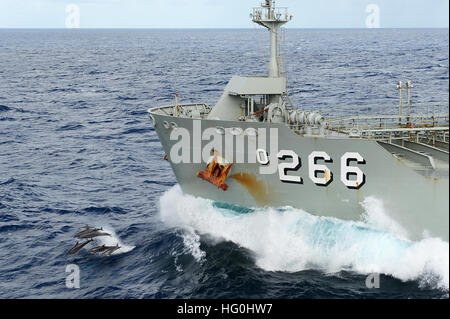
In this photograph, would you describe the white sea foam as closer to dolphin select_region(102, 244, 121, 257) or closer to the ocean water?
the ocean water

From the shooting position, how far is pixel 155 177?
4125 centimetres

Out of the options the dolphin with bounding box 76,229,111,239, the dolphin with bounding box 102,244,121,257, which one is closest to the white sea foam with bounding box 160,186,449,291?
the dolphin with bounding box 102,244,121,257

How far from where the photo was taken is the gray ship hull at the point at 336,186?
79.4 ft

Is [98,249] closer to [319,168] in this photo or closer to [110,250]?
[110,250]

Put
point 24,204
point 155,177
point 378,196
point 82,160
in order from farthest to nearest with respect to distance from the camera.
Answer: point 82,160 < point 155,177 < point 24,204 < point 378,196

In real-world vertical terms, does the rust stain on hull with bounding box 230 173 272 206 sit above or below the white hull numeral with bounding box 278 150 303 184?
below

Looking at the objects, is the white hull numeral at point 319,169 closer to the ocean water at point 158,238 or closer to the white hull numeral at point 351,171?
the white hull numeral at point 351,171

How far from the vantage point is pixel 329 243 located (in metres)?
26.3

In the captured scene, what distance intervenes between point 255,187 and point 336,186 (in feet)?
14.9

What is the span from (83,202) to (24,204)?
3814 millimetres

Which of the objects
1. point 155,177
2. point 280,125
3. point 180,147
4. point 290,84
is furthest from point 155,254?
point 290,84

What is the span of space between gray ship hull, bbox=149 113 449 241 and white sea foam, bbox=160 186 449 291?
1.51 ft

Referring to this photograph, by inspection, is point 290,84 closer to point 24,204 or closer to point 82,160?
point 82,160

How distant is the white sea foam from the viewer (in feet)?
79.1
